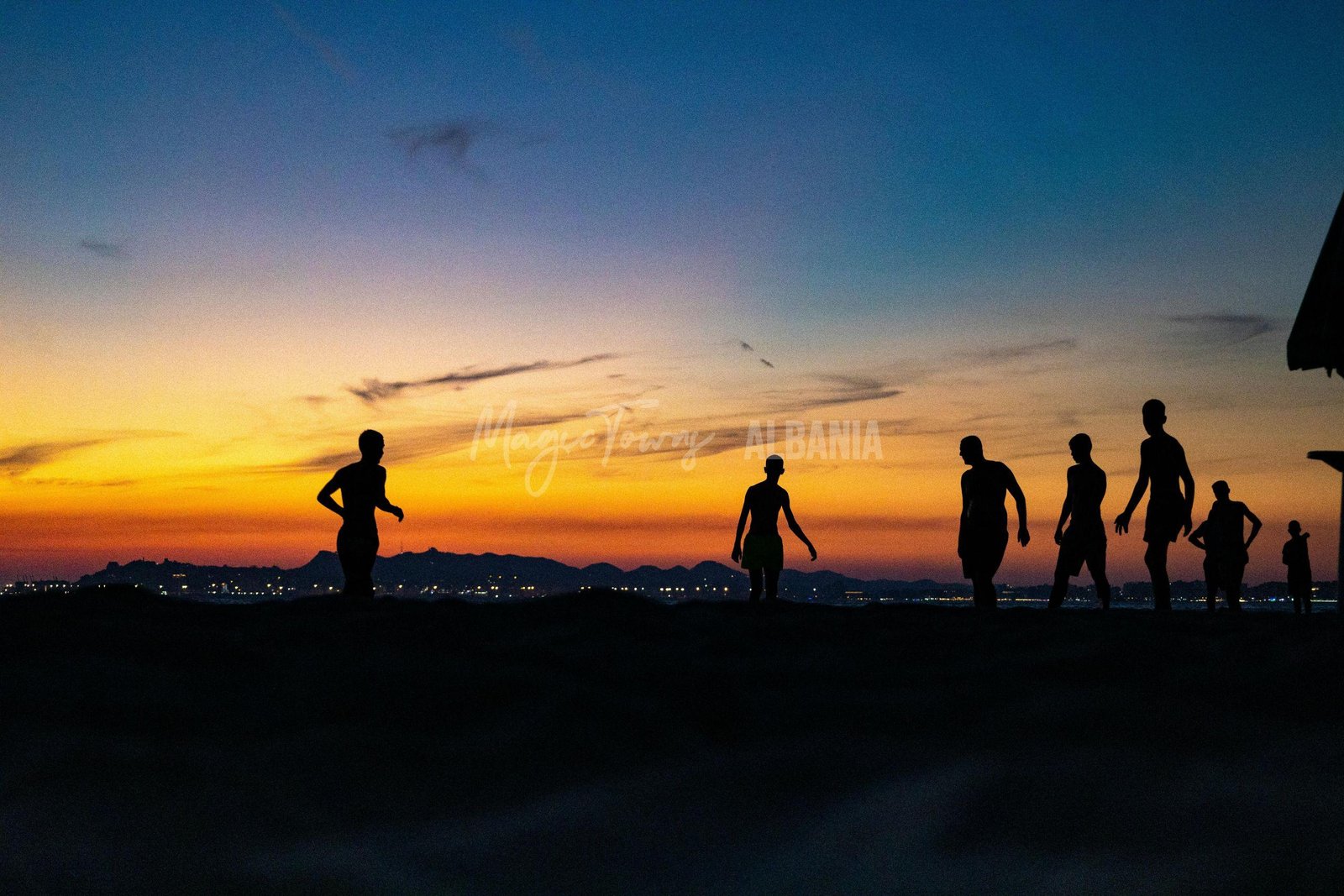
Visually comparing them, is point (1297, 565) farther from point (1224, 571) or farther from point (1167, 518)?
point (1167, 518)

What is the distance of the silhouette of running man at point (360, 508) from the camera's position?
26.9ft

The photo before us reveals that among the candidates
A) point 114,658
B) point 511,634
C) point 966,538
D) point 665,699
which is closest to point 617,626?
point 511,634

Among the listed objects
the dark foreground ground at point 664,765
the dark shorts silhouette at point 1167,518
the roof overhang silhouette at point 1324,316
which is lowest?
the dark foreground ground at point 664,765

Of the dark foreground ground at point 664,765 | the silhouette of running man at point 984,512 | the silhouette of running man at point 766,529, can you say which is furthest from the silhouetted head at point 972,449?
the dark foreground ground at point 664,765

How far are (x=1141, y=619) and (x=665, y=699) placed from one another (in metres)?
3.71

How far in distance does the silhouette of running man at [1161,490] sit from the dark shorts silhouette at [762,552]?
302 cm

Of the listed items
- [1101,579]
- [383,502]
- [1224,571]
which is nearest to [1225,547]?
[1224,571]

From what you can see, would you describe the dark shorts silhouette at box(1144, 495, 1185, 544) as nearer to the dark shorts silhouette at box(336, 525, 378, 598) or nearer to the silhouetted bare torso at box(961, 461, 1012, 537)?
the silhouetted bare torso at box(961, 461, 1012, 537)

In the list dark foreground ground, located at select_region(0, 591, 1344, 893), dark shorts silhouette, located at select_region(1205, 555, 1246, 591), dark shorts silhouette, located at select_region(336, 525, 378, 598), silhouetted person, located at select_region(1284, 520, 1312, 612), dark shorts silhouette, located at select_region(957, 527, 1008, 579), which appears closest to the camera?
dark foreground ground, located at select_region(0, 591, 1344, 893)

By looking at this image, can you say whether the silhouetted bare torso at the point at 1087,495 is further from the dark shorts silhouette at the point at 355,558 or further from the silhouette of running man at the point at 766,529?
the dark shorts silhouette at the point at 355,558

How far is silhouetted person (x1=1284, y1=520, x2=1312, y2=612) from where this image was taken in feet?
49.5

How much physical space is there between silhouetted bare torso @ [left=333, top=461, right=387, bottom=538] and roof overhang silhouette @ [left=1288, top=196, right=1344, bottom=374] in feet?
22.6

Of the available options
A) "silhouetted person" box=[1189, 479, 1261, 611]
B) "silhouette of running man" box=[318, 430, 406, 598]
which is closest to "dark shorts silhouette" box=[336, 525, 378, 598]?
"silhouette of running man" box=[318, 430, 406, 598]

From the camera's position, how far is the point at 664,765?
270 centimetres
